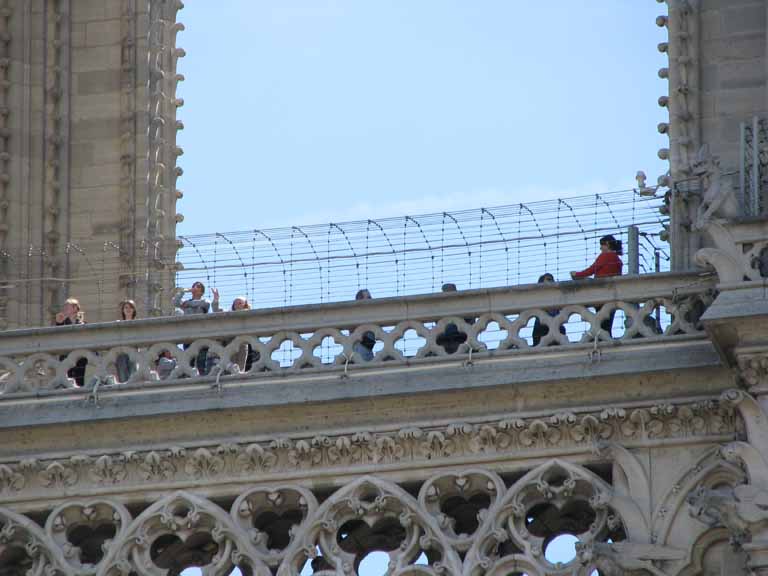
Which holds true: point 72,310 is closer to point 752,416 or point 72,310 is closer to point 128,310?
point 128,310

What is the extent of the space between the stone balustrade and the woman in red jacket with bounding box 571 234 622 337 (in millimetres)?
424

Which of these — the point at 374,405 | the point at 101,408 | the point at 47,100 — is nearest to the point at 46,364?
the point at 101,408

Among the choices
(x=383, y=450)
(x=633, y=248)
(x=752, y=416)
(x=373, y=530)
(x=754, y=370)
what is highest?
(x=633, y=248)

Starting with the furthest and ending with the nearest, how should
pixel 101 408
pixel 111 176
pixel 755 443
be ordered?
1. pixel 111 176
2. pixel 101 408
3. pixel 755 443

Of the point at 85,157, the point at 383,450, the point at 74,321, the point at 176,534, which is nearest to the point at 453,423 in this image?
the point at 383,450

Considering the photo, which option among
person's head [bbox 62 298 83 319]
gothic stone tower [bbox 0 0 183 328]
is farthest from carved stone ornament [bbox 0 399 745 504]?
gothic stone tower [bbox 0 0 183 328]

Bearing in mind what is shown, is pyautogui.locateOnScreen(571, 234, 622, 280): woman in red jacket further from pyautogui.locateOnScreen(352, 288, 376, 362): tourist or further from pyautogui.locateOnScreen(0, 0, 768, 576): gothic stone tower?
pyautogui.locateOnScreen(352, 288, 376, 362): tourist

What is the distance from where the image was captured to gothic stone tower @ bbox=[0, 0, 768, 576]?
1142 inches

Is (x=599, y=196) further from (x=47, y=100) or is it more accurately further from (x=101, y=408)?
(x=47, y=100)

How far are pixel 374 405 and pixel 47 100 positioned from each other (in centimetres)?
695

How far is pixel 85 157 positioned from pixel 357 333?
19.8ft

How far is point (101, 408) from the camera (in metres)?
30.4

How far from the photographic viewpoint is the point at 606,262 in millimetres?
30281

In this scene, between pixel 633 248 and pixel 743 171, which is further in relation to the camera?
pixel 633 248
